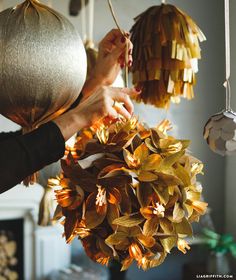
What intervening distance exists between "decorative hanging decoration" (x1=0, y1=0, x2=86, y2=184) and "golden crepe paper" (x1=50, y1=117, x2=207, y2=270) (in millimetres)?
97

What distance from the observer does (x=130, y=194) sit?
25.4 inches

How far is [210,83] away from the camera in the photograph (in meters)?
3.18

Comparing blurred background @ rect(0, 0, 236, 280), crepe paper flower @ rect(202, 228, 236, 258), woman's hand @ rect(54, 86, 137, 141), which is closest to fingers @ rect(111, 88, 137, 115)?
woman's hand @ rect(54, 86, 137, 141)

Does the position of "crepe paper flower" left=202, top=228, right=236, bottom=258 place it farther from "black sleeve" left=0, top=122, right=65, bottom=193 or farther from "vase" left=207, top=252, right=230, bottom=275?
"black sleeve" left=0, top=122, right=65, bottom=193

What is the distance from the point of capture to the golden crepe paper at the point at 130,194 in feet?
2.09

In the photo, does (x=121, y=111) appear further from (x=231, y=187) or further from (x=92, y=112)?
(x=231, y=187)

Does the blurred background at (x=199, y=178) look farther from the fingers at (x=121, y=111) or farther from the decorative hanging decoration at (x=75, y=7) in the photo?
the fingers at (x=121, y=111)

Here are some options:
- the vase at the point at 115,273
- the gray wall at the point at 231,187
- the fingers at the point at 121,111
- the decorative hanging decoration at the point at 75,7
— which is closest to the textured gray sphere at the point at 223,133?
the fingers at the point at 121,111

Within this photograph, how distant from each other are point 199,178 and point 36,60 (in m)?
2.68

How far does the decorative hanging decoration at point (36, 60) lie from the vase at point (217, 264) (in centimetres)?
237

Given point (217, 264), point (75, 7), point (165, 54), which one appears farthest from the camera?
point (217, 264)

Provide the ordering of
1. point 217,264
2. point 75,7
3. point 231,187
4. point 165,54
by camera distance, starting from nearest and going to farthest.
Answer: point 165,54 < point 75,7 < point 217,264 < point 231,187

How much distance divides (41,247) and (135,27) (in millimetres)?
2179

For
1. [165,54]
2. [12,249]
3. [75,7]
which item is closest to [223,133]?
[165,54]
